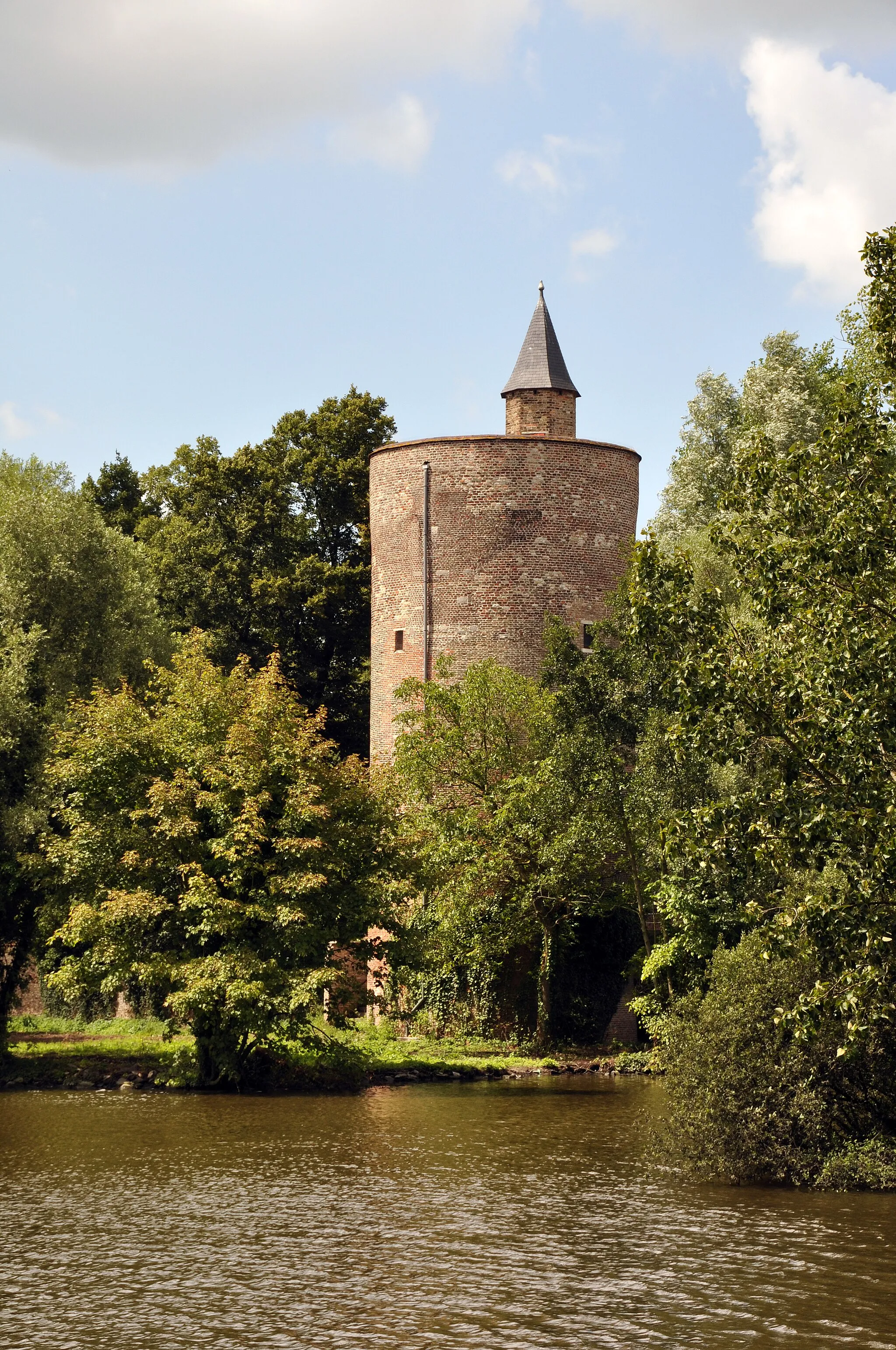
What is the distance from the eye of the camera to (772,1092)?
54.9 ft

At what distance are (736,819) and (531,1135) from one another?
684 cm

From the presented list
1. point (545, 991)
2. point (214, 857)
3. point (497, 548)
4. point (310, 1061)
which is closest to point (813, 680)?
point (214, 857)

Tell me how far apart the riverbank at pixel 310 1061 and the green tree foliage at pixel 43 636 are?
1433 millimetres

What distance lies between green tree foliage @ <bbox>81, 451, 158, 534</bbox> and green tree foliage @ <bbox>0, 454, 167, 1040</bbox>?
518 inches

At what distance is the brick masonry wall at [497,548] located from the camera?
3441 cm

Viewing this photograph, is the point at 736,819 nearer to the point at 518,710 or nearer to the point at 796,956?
the point at 796,956

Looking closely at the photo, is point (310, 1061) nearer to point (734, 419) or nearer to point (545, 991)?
point (545, 991)

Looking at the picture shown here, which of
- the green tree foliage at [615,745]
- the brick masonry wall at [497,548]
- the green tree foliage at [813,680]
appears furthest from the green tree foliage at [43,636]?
the green tree foliage at [813,680]

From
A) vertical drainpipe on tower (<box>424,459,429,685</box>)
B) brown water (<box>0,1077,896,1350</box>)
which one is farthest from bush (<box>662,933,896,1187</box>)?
vertical drainpipe on tower (<box>424,459,429,685</box>)

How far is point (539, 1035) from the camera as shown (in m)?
31.5

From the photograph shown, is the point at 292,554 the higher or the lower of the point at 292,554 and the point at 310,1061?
the higher

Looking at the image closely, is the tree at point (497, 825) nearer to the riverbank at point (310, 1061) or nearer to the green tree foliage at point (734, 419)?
the riverbank at point (310, 1061)

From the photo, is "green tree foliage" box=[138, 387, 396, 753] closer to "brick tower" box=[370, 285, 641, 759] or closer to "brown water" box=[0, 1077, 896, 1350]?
"brick tower" box=[370, 285, 641, 759]

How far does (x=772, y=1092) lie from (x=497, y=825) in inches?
549
